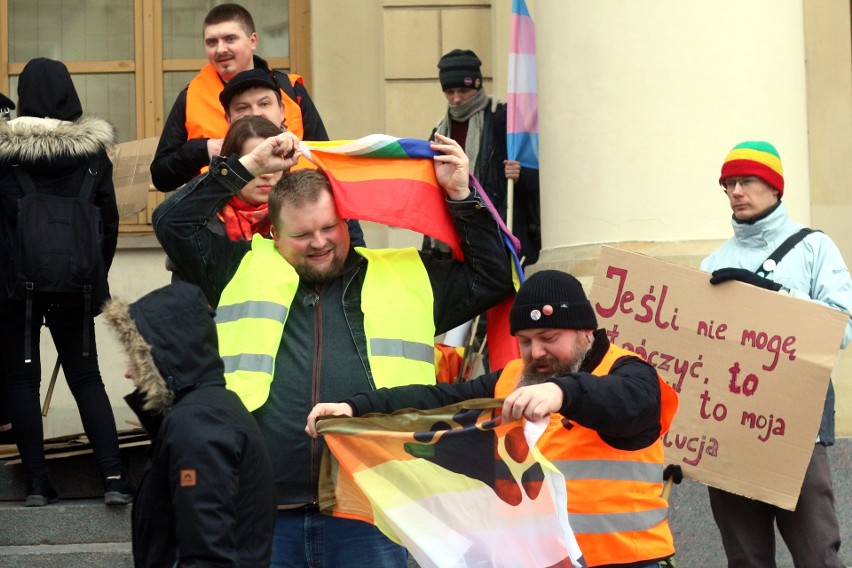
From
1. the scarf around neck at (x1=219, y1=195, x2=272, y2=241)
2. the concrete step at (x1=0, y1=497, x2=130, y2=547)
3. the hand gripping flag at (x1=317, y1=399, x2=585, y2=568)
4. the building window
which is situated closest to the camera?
the hand gripping flag at (x1=317, y1=399, x2=585, y2=568)

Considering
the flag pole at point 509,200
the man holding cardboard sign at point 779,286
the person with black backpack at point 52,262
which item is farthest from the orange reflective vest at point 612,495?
the flag pole at point 509,200

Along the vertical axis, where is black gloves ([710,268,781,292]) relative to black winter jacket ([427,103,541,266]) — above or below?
below

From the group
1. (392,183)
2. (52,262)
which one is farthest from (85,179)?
(392,183)

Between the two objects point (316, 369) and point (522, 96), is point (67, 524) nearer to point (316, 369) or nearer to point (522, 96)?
point (316, 369)

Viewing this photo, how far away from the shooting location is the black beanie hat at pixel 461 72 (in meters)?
8.18

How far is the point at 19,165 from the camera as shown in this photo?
6789 millimetres

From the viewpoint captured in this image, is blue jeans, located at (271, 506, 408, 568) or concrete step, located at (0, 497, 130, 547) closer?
blue jeans, located at (271, 506, 408, 568)

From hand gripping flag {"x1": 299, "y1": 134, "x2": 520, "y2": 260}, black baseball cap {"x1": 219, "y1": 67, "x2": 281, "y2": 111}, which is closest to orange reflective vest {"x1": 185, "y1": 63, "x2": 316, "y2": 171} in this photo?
black baseball cap {"x1": 219, "y1": 67, "x2": 281, "y2": 111}

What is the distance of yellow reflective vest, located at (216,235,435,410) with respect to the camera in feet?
14.5

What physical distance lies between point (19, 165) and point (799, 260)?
333 centimetres

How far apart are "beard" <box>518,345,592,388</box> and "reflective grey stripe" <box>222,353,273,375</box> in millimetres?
753

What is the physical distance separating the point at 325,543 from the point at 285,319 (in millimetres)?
650

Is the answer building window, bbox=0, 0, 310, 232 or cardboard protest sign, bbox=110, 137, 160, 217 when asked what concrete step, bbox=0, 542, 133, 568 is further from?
building window, bbox=0, 0, 310, 232

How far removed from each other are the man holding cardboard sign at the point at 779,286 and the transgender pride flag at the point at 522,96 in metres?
2.39
